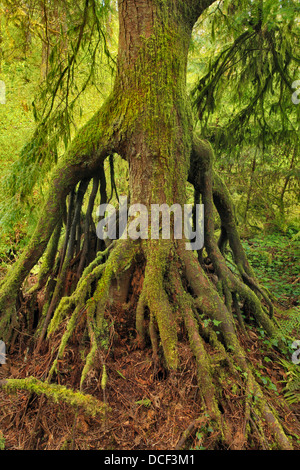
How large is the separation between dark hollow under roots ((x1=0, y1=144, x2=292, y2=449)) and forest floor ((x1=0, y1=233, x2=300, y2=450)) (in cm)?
8

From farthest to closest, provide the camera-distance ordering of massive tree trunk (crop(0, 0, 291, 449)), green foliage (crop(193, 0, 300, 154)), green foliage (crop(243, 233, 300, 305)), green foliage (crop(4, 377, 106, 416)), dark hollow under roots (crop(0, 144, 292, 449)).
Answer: green foliage (crop(243, 233, 300, 305)), green foliage (crop(193, 0, 300, 154)), massive tree trunk (crop(0, 0, 291, 449)), dark hollow under roots (crop(0, 144, 292, 449)), green foliage (crop(4, 377, 106, 416))

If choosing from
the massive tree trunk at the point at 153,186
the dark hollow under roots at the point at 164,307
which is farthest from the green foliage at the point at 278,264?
the massive tree trunk at the point at 153,186

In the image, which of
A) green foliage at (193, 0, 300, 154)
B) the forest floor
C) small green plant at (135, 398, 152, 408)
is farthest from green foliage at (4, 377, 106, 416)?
green foliage at (193, 0, 300, 154)

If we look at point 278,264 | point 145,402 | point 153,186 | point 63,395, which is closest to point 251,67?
point 153,186

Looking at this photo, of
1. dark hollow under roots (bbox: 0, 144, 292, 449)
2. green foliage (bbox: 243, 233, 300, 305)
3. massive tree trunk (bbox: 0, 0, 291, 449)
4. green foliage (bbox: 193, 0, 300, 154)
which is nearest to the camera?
dark hollow under roots (bbox: 0, 144, 292, 449)

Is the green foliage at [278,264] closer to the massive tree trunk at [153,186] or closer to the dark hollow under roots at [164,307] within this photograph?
the dark hollow under roots at [164,307]

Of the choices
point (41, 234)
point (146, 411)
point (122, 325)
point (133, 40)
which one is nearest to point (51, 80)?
point (133, 40)

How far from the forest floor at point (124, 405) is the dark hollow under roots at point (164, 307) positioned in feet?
0.25

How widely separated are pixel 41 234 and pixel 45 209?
0.27 m

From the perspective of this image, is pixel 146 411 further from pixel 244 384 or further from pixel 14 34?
pixel 14 34

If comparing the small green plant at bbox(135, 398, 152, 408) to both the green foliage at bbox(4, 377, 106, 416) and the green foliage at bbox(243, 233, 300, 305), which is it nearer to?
the green foliage at bbox(4, 377, 106, 416)

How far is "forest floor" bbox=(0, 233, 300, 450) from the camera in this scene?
2004mm

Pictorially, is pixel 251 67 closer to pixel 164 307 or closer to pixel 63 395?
pixel 164 307

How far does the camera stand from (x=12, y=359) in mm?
2939
